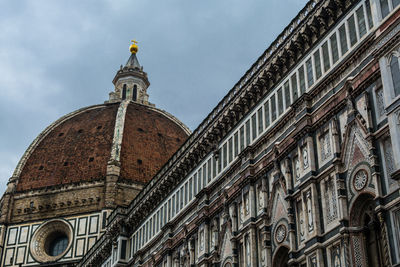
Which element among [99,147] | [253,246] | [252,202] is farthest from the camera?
[99,147]

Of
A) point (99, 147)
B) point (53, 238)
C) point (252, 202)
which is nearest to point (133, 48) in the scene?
point (99, 147)

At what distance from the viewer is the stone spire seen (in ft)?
423

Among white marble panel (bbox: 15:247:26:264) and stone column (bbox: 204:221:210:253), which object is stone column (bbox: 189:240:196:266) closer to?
stone column (bbox: 204:221:210:253)

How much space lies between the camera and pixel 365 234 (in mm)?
26844

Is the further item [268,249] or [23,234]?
[23,234]

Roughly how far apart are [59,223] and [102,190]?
814 cm

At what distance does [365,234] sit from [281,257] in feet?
21.8

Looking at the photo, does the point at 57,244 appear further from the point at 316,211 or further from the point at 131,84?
the point at 316,211

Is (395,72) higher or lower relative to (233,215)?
higher

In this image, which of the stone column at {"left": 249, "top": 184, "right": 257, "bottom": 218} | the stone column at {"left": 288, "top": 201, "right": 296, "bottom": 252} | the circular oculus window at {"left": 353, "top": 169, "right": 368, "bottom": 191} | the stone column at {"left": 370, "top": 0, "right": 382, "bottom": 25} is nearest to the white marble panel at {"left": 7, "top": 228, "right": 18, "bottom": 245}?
the stone column at {"left": 249, "top": 184, "right": 257, "bottom": 218}

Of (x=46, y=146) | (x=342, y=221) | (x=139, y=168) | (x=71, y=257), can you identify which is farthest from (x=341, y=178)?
(x=46, y=146)

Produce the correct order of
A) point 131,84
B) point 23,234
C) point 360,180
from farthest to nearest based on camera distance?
1. point 131,84
2. point 23,234
3. point 360,180

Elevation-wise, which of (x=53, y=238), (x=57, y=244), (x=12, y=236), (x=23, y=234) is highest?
(x=23, y=234)

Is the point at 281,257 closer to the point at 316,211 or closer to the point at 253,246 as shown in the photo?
the point at 253,246
